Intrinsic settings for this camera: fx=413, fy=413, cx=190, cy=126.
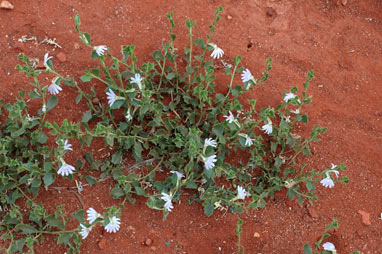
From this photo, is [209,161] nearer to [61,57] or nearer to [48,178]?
[48,178]

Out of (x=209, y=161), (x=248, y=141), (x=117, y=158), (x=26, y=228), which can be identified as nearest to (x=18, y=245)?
(x=26, y=228)

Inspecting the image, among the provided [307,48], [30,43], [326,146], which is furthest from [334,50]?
[30,43]

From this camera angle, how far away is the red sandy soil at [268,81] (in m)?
3.45

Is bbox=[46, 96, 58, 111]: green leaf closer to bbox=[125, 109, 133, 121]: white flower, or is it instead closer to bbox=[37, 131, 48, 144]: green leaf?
bbox=[37, 131, 48, 144]: green leaf

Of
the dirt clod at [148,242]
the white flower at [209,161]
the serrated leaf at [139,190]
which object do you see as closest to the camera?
the white flower at [209,161]

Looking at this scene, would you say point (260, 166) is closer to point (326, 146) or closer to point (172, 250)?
point (326, 146)

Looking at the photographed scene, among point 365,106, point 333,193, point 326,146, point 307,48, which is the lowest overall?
point 333,193

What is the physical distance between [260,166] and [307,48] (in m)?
1.37

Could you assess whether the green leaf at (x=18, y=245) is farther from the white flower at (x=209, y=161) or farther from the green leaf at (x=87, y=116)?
the white flower at (x=209, y=161)

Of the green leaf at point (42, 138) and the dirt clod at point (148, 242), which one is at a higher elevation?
the green leaf at point (42, 138)

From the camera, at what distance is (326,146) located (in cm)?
384

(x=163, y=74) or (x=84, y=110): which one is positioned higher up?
(x=163, y=74)

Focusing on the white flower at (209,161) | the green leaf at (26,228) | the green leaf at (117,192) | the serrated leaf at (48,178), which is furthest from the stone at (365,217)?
the green leaf at (26,228)

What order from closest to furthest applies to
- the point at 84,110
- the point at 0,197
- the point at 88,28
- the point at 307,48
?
the point at 0,197, the point at 84,110, the point at 88,28, the point at 307,48
